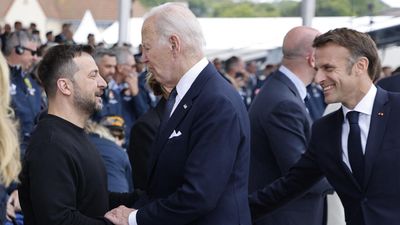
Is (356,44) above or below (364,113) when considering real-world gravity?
above

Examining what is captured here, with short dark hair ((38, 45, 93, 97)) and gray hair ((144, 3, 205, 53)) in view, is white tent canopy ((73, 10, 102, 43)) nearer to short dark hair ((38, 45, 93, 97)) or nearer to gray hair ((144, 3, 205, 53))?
short dark hair ((38, 45, 93, 97))

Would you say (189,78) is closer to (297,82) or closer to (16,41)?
(297,82)

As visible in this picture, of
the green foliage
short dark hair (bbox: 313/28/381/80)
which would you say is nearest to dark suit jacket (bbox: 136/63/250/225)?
short dark hair (bbox: 313/28/381/80)

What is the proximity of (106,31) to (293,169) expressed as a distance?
1429cm

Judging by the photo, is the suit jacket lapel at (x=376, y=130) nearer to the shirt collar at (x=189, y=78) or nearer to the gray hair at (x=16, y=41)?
the shirt collar at (x=189, y=78)

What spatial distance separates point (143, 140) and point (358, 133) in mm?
1834

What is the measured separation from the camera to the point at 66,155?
11.2 feet

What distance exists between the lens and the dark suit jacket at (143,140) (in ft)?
16.2

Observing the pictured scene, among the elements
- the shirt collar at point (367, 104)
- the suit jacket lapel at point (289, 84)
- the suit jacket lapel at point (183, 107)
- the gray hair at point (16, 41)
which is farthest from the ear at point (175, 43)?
the gray hair at point (16, 41)

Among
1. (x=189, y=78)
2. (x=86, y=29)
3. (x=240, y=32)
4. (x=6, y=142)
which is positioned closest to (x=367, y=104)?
(x=189, y=78)

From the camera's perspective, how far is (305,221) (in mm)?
4488

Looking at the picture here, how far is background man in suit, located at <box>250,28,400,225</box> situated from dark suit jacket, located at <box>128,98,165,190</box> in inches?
57.6

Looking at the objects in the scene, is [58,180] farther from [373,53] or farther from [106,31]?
[106,31]

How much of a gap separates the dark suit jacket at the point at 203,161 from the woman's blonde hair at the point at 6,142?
799 mm
